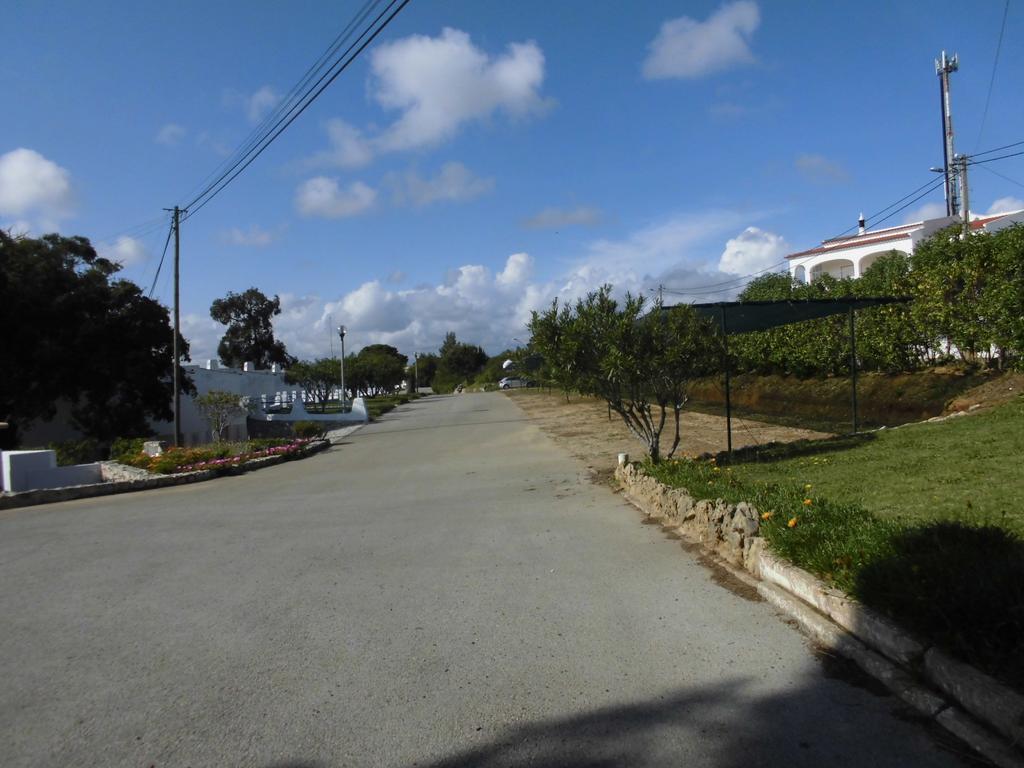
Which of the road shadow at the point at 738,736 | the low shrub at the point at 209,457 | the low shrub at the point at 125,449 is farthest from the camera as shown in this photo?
the low shrub at the point at 125,449

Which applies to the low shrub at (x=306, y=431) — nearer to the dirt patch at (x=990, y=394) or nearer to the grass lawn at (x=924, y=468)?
the grass lawn at (x=924, y=468)

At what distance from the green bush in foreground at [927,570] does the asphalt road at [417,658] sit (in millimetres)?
453

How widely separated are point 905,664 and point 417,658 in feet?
8.62

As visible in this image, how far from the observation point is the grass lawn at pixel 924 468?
21.4 feet

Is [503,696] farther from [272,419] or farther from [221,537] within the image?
[272,419]

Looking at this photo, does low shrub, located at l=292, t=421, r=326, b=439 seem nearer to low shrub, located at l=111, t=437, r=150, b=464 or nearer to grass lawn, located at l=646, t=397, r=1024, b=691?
low shrub, located at l=111, t=437, r=150, b=464

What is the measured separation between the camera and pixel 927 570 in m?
4.12

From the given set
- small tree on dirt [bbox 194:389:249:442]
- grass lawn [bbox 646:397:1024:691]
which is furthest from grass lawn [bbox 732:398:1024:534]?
small tree on dirt [bbox 194:389:249:442]

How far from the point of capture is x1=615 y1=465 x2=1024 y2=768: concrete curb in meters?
3.12

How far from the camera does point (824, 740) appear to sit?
3365 millimetres

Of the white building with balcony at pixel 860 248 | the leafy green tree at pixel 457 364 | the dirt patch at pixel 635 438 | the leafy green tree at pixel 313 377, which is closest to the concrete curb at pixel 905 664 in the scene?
the dirt patch at pixel 635 438

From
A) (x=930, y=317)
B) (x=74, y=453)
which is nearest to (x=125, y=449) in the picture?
(x=74, y=453)

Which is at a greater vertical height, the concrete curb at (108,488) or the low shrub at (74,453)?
the low shrub at (74,453)

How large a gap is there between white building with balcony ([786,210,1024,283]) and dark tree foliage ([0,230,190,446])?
2730 cm
